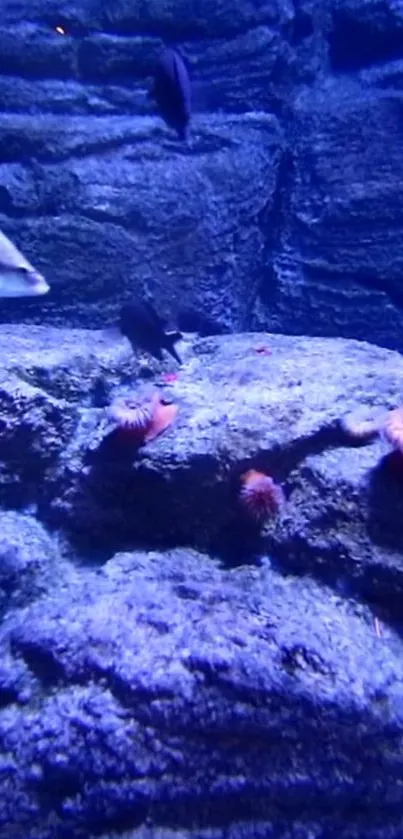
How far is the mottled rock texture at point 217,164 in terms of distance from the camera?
22.0ft

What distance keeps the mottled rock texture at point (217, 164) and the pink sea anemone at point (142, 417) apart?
10.8ft

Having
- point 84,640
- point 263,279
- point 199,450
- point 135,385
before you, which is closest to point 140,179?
point 263,279

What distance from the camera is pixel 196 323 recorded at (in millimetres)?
6699

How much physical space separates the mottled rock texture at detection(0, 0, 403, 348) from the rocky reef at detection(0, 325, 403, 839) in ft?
9.60

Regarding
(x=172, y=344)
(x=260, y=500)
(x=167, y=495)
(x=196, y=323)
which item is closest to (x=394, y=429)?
(x=260, y=500)

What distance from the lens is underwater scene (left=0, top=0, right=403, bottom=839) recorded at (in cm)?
270

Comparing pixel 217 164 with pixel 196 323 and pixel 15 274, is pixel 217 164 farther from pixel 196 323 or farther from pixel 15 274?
pixel 15 274

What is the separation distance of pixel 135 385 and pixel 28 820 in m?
2.95

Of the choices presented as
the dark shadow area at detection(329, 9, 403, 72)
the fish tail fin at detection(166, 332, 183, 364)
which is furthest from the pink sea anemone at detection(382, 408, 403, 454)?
the dark shadow area at detection(329, 9, 403, 72)

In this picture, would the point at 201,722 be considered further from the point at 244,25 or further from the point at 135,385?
the point at 244,25

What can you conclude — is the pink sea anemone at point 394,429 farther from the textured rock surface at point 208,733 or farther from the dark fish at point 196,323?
the dark fish at point 196,323

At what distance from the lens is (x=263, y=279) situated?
330 inches

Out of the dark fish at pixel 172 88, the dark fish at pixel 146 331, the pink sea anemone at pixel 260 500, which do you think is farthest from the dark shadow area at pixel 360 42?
the pink sea anemone at pixel 260 500

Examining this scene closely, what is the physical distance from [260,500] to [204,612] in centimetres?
66
